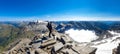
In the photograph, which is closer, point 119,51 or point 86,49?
point 119,51

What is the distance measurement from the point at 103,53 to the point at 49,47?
31.0m

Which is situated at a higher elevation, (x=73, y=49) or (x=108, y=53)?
(x=73, y=49)

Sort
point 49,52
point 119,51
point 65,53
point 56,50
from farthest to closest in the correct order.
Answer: point 49,52 → point 56,50 → point 65,53 → point 119,51

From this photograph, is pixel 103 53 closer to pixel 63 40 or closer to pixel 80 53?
pixel 63 40

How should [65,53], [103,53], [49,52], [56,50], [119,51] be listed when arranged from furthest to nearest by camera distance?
[103,53]
[49,52]
[56,50]
[65,53]
[119,51]

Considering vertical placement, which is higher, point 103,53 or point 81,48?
point 81,48

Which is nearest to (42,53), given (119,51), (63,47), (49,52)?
(49,52)

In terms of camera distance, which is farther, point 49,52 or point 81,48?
point 49,52

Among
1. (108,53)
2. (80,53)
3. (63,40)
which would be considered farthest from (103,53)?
(80,53)

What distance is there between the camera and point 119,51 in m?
68.8

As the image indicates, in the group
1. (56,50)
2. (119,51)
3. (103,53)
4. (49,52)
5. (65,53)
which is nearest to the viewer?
(119,51)

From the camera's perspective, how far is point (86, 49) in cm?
7669

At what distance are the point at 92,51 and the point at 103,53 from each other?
25538 millimetres

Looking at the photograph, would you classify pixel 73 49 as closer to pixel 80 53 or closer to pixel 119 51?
pixel 80 53
